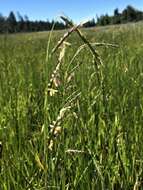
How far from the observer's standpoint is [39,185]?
1223mm

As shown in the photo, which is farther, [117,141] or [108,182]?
[117,141]

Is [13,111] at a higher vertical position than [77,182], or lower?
higher

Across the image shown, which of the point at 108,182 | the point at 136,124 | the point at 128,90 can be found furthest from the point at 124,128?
the point at 128,90

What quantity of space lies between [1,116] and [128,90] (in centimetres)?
58

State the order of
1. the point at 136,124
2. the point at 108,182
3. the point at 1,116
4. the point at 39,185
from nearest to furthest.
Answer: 1. the point at 39,185
2. the point at 108,182
3. the point at 136,124
4. the point at 1,116

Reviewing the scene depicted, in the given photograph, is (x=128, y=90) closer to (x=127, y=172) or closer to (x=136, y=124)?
(x=136, y=124)

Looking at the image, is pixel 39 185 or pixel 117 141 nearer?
pixel 39 185

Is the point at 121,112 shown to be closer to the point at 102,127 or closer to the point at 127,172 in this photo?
the point at 102,127

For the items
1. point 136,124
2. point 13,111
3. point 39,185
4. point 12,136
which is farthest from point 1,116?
point 39,185

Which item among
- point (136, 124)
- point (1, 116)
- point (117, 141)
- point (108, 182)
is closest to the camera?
point (108, 182)

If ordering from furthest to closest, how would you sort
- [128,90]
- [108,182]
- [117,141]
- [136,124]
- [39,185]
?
1. [128,90]
2. [136,124]
3. [117,141]
4. [108,182]
5. [39,185]

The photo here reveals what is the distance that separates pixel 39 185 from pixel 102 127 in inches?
17.2

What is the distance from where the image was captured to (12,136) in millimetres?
1485

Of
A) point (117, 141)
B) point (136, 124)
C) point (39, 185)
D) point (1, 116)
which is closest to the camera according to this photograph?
point (39, 185)
